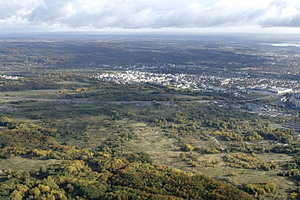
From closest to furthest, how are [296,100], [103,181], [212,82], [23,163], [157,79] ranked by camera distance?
[103,181], [23,163], [296,100], [212,82], [157,79]

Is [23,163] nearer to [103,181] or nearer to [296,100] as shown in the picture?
[103,181]

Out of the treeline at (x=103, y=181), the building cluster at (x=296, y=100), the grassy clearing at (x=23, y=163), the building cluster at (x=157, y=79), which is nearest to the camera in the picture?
the treeline at (x=103, y=181)

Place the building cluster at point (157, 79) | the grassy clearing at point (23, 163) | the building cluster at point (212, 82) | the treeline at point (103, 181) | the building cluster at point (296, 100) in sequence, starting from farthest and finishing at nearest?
the building cluster at point (157, 79)
the building cluster at point (212, 82)
the building cluster at point (296, 100)
the grassy clearing at point (23, 163)
the treeline at point (103, 181)

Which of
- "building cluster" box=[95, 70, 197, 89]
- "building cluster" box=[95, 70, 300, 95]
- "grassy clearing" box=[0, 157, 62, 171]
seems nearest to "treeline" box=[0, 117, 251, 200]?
"grassy clearing" box=[0, 157, 62, 171]

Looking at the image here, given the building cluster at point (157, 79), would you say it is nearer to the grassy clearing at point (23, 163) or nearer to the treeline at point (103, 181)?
the treeline at point (103, 181)

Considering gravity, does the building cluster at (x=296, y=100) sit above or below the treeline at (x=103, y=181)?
below

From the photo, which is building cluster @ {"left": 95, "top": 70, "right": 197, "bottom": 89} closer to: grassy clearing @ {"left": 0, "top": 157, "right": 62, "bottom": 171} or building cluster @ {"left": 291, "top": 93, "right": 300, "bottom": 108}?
building cluster @ {"left": 291, "top": 93, "right": 300, "bottom": 108}

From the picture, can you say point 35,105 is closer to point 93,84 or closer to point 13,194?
point 93,84

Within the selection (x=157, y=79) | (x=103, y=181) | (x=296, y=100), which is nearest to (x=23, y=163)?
(x=103, y=181)

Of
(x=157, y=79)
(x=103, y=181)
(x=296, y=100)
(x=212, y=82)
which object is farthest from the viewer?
(x=157, y=79)

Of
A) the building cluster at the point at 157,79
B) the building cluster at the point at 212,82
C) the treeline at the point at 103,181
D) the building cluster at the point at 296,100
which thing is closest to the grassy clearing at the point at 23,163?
the treeline at the point at 103,181

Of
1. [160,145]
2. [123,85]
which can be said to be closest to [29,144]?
[160,145]

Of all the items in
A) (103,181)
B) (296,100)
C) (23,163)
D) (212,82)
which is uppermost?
(103,181)
